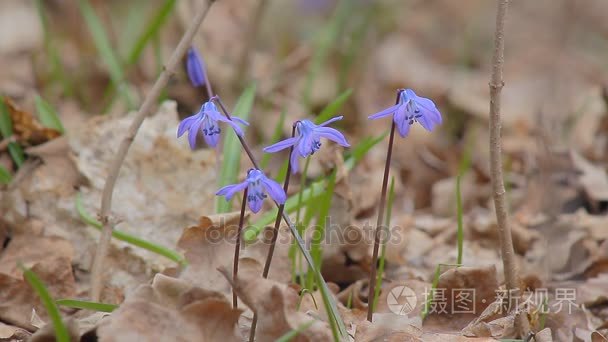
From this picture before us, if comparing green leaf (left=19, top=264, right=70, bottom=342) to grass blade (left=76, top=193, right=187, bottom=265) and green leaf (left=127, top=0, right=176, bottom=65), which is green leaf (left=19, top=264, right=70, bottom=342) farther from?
green leaf (left=127, top=0, right=176, bottom=65)

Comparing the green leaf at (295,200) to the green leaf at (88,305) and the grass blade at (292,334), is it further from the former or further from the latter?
the grass blade at (292,334)

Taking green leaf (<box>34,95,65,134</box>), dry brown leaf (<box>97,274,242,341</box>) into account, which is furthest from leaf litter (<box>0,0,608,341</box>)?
green leaf (<box>34,95,65,134</box>)

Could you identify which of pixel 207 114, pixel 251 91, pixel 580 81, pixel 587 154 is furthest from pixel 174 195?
pixel 580 81

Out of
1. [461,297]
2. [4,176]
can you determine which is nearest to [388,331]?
[461,297]

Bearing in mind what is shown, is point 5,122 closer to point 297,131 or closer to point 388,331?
point 297,131

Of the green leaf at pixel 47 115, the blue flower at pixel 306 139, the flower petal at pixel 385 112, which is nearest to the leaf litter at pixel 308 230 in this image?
the green leaf at pixel 47 115

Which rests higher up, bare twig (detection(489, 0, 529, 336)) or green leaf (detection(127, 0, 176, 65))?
green leaf (detection(127, 0, 176, 65))
